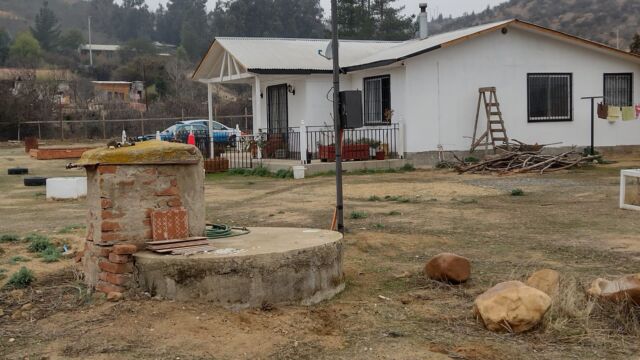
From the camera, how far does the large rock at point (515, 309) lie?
17.0 feet

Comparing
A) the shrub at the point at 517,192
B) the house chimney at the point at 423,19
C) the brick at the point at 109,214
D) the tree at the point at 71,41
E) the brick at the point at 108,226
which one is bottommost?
the shrub at the point at 517,192

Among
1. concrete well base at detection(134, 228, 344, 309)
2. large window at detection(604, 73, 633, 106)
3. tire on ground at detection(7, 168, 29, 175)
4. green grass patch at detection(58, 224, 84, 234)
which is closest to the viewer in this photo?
concrete well base at detection(134, 228, 344, 309)

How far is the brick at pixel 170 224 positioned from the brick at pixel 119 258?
306 mm

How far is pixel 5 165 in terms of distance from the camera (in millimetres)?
25906

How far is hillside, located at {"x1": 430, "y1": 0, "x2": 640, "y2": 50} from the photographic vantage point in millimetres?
59938

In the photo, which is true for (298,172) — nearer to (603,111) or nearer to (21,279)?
(603,111)

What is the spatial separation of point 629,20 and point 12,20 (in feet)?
348

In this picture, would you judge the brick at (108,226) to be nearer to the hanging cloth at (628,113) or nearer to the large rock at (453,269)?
the large rock at (453,269)

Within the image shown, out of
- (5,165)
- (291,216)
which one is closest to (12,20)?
(5,165)

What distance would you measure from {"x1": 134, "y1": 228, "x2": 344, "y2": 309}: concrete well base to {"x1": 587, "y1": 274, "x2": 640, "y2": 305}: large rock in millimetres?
2212

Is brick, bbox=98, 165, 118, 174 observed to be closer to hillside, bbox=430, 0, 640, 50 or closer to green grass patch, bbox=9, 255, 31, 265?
green grass patch, bbox=9, 255, 31, 265

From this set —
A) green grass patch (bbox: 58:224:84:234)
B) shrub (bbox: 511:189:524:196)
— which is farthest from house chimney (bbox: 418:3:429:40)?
green grass patch (bbox: 58:224:84:234)

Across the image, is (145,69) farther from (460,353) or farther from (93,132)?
(460,353)

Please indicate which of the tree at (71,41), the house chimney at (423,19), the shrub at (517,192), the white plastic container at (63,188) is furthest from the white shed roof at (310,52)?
the tree at (71,41)
